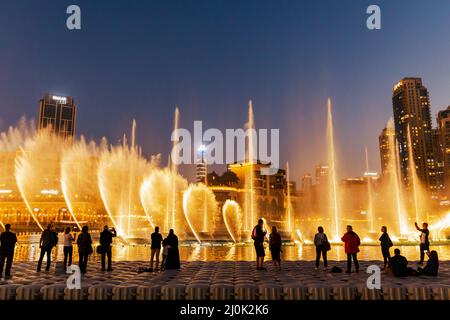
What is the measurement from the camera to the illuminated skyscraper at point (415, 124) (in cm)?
15938

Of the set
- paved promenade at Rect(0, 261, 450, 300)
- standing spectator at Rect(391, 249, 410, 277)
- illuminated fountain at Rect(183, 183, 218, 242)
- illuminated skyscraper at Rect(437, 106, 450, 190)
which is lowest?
paved promenade at Rect(0, 261, 450, 300)

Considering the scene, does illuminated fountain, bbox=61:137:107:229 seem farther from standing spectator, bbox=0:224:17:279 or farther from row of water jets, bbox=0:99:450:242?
standing spectator, bbox=0:224:17:279

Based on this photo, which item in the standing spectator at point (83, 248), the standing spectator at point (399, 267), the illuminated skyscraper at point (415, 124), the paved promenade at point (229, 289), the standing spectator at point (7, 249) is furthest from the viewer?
the illuminated skyscraper at point (415, 124)

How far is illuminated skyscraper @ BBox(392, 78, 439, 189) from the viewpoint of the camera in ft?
523

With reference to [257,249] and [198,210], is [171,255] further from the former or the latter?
[198,210]

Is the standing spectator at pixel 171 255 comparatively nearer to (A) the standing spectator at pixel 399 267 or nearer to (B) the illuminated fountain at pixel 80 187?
(A) the standing spectator at pixel 399 267

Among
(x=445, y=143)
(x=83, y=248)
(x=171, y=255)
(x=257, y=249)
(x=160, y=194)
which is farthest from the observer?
(x=445, y=143)

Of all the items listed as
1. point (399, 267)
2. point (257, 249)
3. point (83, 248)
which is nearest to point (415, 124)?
point (399, 267)

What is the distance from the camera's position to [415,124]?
18175 cm

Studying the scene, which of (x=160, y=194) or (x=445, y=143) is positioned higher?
(x=445, y=143)

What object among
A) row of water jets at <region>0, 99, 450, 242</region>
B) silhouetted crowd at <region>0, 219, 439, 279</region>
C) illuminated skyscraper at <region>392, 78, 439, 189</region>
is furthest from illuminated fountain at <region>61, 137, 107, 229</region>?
illuminated skyscraper at <region>392, 78, 439, 189</region>

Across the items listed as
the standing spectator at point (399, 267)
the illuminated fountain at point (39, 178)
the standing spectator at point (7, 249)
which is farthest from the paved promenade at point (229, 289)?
the illuminated fountain at point (39, 178)
